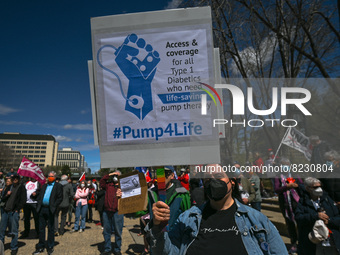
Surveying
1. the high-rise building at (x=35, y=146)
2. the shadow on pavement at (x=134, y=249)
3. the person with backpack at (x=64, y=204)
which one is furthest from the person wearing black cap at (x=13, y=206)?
the high-rise building at (x=35, y=146)

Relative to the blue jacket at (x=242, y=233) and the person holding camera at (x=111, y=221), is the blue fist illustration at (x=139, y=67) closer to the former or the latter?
the blue jacket at (x=242, y=233)

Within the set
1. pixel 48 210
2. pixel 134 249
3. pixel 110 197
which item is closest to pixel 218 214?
pixel 110 197

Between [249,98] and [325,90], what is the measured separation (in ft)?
12.1

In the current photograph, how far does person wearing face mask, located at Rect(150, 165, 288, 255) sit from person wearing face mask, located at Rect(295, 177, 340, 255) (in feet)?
7.53

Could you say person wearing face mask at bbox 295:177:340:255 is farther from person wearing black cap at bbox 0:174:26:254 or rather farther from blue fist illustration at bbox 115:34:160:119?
person wearing black cap at bbox 0:174:26:254

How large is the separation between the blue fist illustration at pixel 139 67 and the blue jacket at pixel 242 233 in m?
0.96

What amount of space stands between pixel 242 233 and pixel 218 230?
0.64 feet

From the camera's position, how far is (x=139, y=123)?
207 cm

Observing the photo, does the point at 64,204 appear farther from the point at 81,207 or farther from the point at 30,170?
the point at 30,170

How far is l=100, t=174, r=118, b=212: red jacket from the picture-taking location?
6555 millimetres

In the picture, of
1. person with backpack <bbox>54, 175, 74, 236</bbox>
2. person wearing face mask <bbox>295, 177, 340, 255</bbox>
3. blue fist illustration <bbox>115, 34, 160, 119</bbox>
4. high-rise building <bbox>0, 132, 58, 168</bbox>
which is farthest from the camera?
high-rise building <bbox>0, 132, 58, 168</bbox>

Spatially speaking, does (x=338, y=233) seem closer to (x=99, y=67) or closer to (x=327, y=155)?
(x=327, y=155)

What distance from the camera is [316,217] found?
153 inches

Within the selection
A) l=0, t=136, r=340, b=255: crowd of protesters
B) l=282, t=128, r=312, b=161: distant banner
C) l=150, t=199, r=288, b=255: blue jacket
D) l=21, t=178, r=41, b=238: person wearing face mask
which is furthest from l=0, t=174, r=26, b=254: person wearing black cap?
l=282, t=128, r=312, b=161: distant banner
